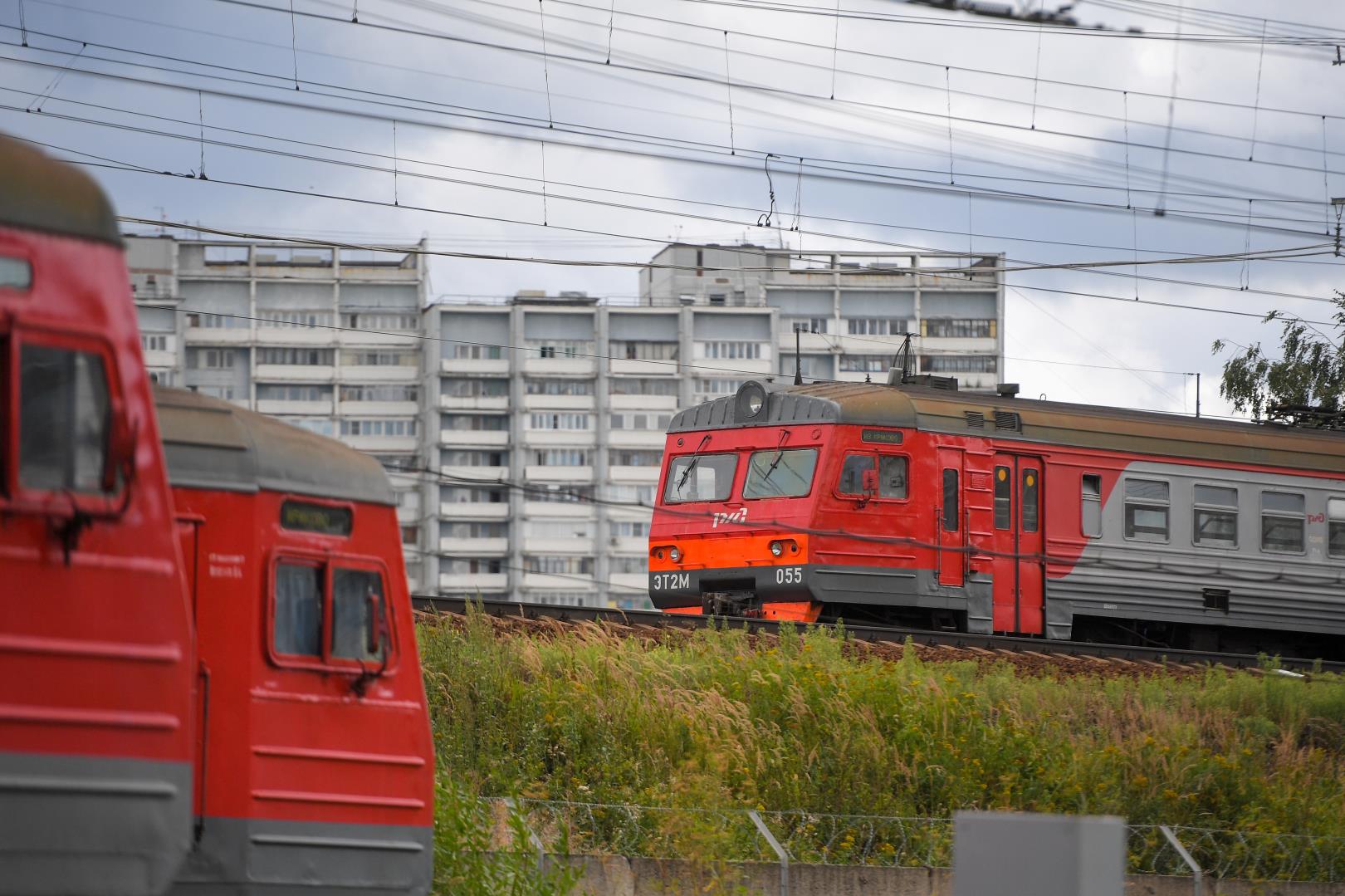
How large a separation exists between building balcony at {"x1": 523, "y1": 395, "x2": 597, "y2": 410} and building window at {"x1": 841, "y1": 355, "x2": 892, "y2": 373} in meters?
16.8

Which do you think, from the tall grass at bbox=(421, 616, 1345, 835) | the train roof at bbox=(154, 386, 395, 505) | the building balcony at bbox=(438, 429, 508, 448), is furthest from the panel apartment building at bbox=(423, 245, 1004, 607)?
the train roof at bbox=(154, 386, 395, 505)

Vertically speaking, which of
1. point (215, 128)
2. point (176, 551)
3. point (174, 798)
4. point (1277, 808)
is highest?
point (215, 128)

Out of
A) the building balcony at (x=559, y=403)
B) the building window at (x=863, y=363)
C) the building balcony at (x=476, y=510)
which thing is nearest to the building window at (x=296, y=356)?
the building balcony at (x=476, y=510)

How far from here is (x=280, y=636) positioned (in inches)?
366

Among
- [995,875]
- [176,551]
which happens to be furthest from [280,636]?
[995,875]

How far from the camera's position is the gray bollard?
5.07 meters

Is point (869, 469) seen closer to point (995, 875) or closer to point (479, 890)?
point (479, 890)

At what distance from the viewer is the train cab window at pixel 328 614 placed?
30.7 ft

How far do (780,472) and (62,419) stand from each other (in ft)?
47.8

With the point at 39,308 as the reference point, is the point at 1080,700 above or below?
below

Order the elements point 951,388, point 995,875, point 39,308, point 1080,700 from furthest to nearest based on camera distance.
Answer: point 951,388
point 1080,700
point 39,308
point 995,875

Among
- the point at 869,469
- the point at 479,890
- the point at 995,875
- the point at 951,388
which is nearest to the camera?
the point at 995,875

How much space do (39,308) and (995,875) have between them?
4.55m

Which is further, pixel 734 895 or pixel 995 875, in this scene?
pixel 734 895
